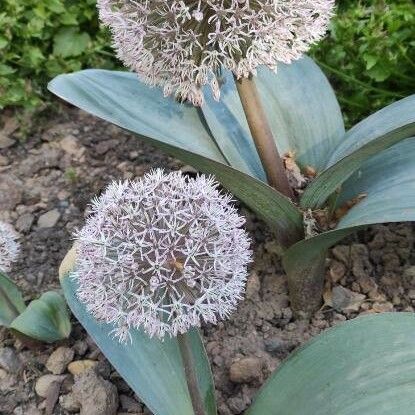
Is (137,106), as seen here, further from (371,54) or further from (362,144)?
(371,54)

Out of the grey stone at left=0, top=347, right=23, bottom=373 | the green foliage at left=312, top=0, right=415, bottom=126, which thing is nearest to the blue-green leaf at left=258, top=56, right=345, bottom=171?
the green foliage at left=312, top=0, right=415, bottom=126

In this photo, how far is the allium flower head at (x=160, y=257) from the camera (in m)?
1.06

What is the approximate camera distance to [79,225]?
2.03 meters

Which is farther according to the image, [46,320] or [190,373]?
[46,320]

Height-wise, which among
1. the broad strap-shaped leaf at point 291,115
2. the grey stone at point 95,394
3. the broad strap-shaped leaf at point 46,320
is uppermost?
the broad strap-shaped leaf at point 291,115

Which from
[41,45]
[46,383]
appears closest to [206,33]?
[46,383]

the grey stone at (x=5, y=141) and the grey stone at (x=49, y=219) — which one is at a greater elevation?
the grey stone at (x=5, y=141)

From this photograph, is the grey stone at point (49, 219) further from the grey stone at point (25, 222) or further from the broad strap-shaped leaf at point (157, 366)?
the broad strap-shaped leaf at point (157, 366)

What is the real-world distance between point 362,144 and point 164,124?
1.62ft

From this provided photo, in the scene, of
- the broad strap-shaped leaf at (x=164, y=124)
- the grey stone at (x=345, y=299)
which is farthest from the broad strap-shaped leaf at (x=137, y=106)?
the grey stone at (x=345, y=299)

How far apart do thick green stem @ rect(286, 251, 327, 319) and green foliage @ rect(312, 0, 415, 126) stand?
25.4 inches

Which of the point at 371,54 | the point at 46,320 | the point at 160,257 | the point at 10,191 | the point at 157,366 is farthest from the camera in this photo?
the point at 10,191

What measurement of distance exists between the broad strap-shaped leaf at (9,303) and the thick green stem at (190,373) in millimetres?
565

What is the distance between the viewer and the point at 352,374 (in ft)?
3.81
